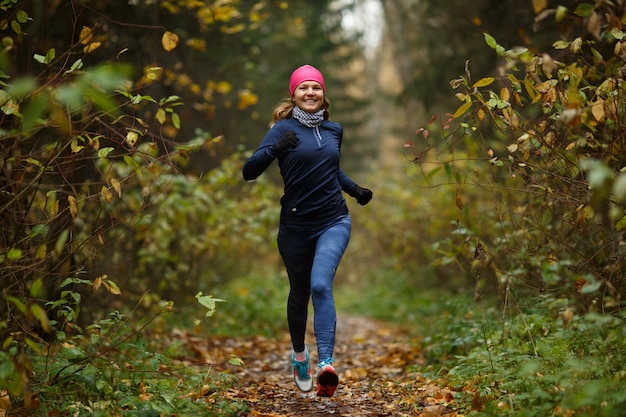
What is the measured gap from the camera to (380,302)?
12.8 meters

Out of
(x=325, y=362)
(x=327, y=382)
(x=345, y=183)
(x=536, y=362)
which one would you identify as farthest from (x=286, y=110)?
(x=536, y=362)

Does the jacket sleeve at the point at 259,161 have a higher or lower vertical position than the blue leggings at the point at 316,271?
higher

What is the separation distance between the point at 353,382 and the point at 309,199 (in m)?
1.88

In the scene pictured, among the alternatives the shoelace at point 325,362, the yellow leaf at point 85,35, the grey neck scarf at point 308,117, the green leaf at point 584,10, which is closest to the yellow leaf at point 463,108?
the green leaf at point 584,10

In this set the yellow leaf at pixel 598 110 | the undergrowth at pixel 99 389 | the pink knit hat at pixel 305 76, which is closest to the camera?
the undergrowth at pixel 99 389

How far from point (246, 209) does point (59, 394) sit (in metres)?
5.76

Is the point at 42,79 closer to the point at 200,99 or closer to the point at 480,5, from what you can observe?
the point at 200,99

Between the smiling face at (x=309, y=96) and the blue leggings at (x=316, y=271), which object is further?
the smiling face at (x=309, y=96)

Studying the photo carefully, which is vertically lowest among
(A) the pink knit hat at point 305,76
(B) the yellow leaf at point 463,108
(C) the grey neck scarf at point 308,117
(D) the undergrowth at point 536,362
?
(D) the undergrowth at point 536,362

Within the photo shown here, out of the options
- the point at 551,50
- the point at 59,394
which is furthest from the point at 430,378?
the point at 551,50

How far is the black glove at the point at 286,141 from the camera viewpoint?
4.35m

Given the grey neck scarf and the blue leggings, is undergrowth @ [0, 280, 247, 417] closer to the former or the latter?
the blue leggings

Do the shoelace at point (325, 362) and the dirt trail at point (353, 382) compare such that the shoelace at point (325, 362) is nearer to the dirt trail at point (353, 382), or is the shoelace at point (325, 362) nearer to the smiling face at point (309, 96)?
the dirt trail at point (353, 382)

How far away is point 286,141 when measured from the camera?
14.3ft
